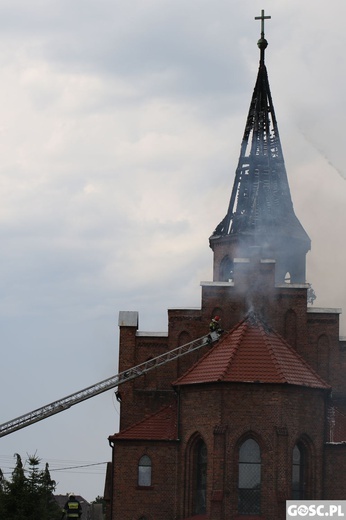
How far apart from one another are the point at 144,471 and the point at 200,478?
249 cm

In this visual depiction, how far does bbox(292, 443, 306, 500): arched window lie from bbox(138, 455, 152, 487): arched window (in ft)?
20.1

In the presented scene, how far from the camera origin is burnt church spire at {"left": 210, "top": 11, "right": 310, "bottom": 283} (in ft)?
209

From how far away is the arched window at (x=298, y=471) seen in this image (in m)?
53.6

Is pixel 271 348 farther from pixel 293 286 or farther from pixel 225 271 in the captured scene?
pixel 225 271

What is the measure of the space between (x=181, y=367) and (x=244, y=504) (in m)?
8.56

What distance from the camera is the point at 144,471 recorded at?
55188 millimetres

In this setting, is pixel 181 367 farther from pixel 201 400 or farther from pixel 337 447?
pixel 337 447

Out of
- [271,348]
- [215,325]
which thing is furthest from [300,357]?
[215,325]

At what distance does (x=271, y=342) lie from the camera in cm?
5609

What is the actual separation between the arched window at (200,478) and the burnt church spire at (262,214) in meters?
11.2

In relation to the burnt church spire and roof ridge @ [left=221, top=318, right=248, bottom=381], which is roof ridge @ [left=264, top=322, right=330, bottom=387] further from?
the burnt church spire

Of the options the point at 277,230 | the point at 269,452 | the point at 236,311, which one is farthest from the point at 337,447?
the point at 277,230

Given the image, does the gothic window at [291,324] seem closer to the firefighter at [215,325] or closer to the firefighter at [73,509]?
the firefighter at [215,325]

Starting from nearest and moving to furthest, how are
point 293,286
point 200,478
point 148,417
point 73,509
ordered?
point 73,509 → point 200,478 → point 148,417 → point 293,286
